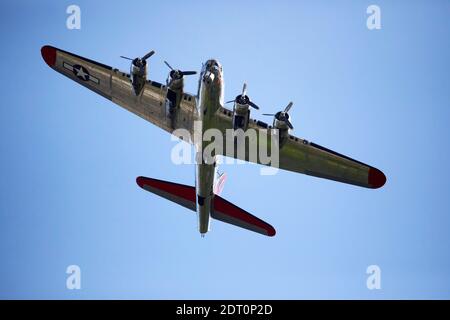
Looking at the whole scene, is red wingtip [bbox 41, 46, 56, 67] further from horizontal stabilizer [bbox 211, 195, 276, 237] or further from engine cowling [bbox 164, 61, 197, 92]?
horizontal stabilizer [bbox 211, 195, 276, 237]

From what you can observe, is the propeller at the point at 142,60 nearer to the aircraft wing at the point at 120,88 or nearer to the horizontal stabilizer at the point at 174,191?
the aircraft wing at the point at 120,88

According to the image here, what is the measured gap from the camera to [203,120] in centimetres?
2256

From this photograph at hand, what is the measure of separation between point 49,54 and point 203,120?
8662mm

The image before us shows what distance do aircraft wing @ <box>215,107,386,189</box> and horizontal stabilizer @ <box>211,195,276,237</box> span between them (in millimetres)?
2552

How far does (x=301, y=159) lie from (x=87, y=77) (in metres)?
10.5

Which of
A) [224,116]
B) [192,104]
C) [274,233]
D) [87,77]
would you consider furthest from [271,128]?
[87,77]

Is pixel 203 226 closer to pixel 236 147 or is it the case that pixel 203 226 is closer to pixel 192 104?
pixel 236 147

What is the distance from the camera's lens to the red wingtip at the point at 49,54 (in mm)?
25750

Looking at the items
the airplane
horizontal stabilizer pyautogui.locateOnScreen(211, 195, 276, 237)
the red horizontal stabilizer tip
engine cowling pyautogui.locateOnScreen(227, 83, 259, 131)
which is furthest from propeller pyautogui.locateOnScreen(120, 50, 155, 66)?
the red horizontal stabilizer tip

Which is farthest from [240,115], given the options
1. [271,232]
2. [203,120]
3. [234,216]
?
[271,232]

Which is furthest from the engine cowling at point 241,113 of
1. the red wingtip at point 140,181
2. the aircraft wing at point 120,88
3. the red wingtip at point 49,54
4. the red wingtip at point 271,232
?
the red wingtip at point 49,54

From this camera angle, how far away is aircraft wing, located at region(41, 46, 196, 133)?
24203mm

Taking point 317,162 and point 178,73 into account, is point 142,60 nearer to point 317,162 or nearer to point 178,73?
point 178,73

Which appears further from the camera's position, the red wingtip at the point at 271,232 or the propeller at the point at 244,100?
the red wingtip at the point at 271,232
